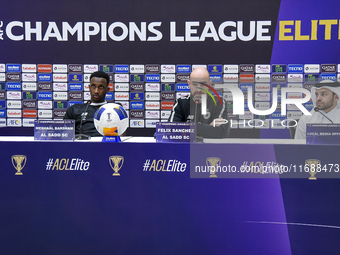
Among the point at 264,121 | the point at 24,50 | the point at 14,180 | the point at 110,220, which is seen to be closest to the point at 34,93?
the point at 24,50

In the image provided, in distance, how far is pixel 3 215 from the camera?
5.63 feet

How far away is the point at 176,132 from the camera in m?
1.71

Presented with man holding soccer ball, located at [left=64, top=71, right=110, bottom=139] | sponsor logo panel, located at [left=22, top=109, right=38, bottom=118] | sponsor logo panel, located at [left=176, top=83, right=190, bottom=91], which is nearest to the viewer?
man holding soccer ball, located at [left=64, top=71, right=110, bottom=139]

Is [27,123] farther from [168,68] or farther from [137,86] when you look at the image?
[168,68]

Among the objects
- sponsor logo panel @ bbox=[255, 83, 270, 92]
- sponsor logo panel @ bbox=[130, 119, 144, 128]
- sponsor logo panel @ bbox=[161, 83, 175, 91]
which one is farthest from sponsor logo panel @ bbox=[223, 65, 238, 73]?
sponsor logo panel @ bbox=[130, 119, 144, 128]

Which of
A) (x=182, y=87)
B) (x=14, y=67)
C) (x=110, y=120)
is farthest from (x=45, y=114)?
(x=110, y=120)

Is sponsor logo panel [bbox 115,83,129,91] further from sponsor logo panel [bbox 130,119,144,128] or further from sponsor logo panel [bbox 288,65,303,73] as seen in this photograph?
sponsor logo panel [bbox 288,65,303,73]

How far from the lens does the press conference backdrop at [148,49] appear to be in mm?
3928

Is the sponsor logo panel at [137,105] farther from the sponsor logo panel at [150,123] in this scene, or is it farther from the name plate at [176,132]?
the name plate at [176,132]

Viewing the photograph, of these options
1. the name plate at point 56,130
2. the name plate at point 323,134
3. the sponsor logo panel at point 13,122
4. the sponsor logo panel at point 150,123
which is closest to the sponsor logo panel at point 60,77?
the sponsor logo panel at point 13,122

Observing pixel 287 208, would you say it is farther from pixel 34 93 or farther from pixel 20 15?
pixel 20 15

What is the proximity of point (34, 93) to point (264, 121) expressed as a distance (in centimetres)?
359

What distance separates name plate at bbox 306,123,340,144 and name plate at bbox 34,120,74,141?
4.52 ft

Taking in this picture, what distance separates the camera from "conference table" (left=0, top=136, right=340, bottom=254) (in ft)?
5.26
